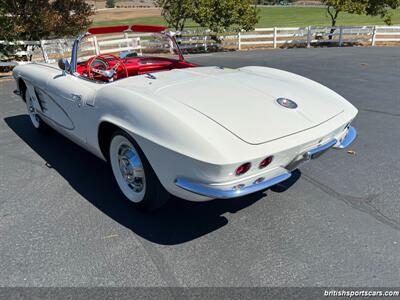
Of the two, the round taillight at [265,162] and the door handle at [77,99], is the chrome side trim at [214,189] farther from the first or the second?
the door handle at [77,99]

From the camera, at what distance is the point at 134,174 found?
9.16ft

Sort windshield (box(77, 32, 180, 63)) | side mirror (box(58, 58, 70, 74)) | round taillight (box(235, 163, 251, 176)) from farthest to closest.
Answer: windshield (box(77, 32, 180, 63)) < side mirror (box(58, 58, 70, 74)) < round taillight (box(235, 163, 251, 176))

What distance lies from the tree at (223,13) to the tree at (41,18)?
5.16m

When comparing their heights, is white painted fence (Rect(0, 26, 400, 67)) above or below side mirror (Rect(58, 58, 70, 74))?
below

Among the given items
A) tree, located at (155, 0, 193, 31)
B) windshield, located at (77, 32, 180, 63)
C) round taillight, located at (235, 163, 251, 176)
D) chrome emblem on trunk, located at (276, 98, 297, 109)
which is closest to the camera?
round taillight, located at (235, 163, 251, 176)

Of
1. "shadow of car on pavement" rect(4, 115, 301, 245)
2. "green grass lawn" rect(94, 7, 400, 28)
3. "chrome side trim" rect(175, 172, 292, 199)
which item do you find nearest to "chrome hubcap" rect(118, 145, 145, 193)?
"shadow of car on pavement" rect(4, 115, 301, 245)

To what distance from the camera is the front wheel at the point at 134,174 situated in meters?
2.59

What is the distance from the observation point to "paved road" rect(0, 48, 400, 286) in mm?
2229

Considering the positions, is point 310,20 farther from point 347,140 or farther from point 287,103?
point 287,103

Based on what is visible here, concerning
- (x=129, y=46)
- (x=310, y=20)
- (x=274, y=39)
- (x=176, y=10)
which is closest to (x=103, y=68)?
(x=129, y=46)

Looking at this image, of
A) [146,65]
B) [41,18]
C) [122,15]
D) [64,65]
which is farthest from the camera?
[122,15]

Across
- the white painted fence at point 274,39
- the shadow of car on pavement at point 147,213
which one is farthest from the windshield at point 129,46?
the shadow of car on pavement at point 147,213

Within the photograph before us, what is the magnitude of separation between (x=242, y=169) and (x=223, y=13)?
581 inches

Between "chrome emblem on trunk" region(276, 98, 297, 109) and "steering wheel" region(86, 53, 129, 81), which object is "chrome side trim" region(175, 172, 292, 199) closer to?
"chrome emblem on trunk" region(276, 98, 297, 109)
